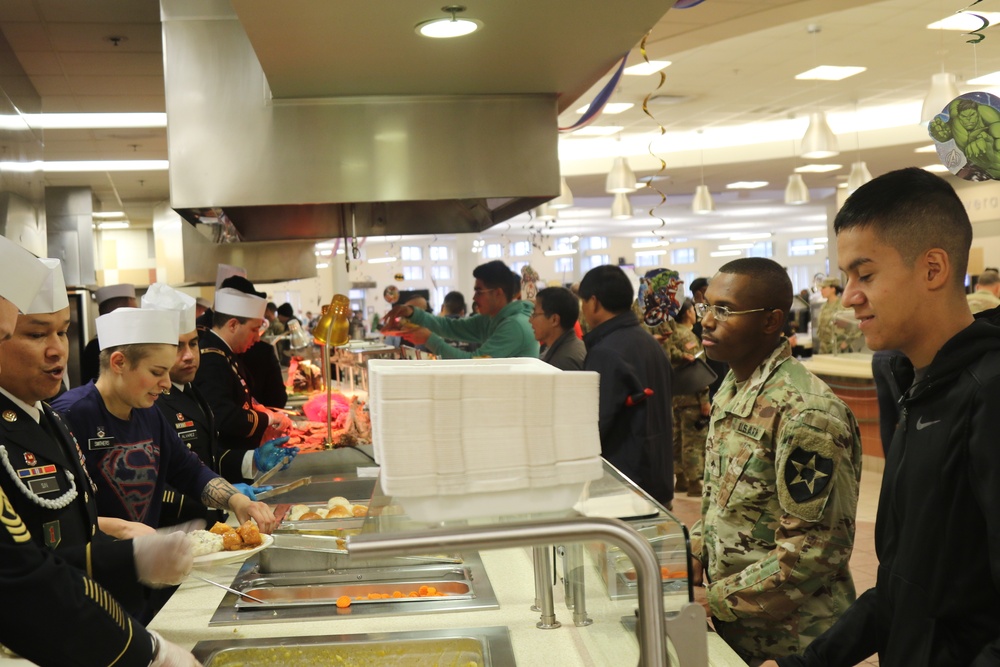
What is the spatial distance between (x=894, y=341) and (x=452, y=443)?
86 centimetres

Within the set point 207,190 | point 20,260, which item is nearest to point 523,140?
point 207,190

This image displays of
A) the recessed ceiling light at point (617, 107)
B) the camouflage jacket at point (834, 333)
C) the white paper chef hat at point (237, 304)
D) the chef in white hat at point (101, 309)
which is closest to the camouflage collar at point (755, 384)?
the chef in white hat at point (101, 309)

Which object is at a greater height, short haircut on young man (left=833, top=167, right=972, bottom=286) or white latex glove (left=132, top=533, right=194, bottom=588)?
short haircut on young man (left=833, top=167, right=972, bottom=286)

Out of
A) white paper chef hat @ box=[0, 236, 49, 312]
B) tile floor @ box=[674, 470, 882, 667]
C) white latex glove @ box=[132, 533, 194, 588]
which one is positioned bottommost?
tile floor @ box=[674, 470, 882, 667]

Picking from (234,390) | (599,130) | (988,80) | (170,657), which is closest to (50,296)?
(170,657)

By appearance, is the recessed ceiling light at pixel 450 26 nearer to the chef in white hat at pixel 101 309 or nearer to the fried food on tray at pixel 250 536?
the fried food on tray at pixel 250 536

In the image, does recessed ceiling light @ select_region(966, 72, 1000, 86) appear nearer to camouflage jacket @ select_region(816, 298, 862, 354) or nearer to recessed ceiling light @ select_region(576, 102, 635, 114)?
camouflage jacket @ select_region(816, 298, 862, 354)

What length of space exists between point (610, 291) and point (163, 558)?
2491 millimetres

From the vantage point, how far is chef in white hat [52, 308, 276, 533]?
104 inches

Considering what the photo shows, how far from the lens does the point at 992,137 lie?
1561mm

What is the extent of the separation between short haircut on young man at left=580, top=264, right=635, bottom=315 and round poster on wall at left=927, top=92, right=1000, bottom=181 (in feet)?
7.21

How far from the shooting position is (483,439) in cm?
107

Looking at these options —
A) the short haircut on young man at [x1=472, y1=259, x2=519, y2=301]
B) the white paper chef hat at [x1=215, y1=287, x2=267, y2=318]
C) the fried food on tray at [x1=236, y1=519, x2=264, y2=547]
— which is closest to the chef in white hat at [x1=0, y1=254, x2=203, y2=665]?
the fried food on tray at [x1=236, y1=519, x2=264, y2=547]

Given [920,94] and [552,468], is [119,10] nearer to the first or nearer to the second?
[552,468]
